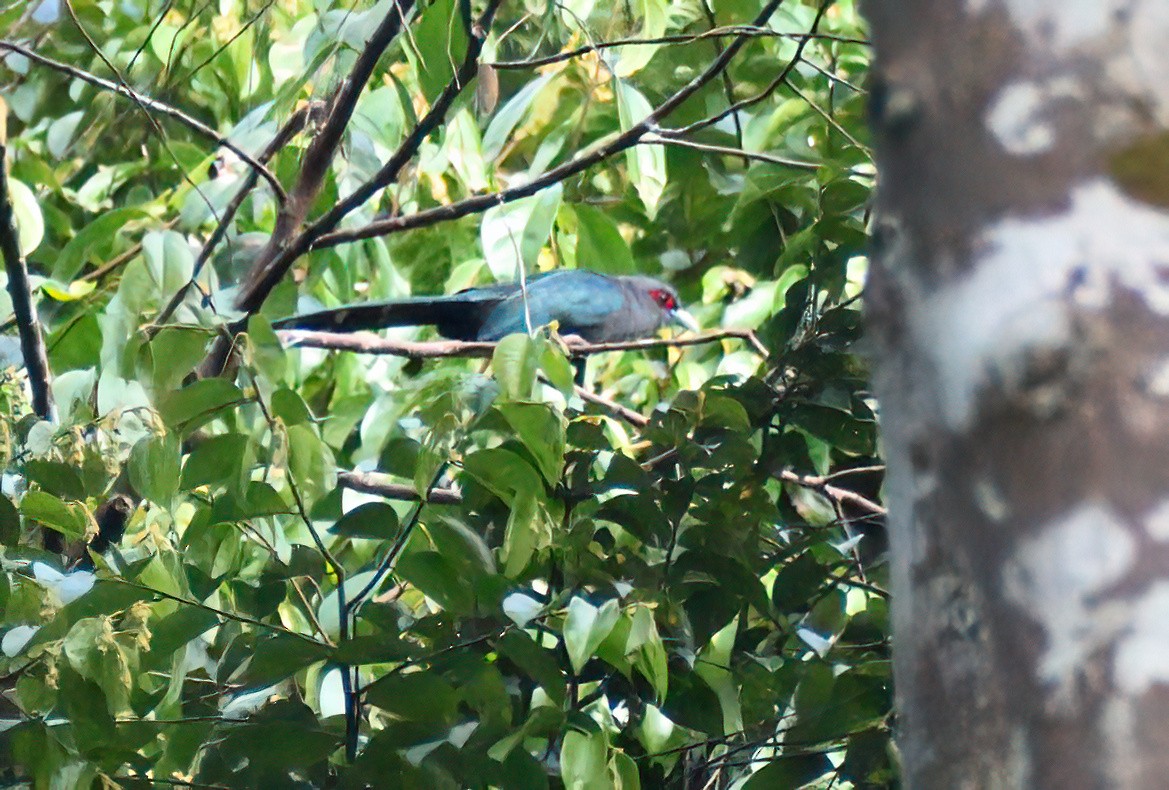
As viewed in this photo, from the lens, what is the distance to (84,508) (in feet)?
6.46

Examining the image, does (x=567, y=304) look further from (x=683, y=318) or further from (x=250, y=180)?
(x=250, y=180)

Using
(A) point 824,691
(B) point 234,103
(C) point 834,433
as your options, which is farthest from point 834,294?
(B) point 234,103

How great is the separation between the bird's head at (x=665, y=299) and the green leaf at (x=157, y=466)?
12.7 ft

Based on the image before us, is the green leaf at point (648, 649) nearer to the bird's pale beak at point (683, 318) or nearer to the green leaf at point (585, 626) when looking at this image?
the green leaf at point (585, 626)

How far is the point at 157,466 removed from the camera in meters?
1.77

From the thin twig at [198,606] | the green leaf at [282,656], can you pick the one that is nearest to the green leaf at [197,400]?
the thin twig at [198,606]

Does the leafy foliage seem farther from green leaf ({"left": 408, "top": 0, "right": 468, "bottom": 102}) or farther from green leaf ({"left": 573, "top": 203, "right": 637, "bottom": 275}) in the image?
green leaf ({"left": 573, "top": 203, "right": 637, "bottom": 275})

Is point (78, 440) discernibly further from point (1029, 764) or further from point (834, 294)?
point (1029, 764)

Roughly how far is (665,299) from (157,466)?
4040 millimetres

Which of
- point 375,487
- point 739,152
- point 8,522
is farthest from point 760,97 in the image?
point 8,522

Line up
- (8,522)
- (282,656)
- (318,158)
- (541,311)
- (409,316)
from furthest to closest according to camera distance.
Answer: (541,311) < (409,316) < (318,158) < (8,522) < (282,656)

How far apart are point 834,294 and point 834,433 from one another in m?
0.23

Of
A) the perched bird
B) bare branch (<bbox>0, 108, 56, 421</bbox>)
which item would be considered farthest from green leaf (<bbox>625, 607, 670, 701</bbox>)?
the perched bird

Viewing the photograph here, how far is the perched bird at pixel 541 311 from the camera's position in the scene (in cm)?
406
